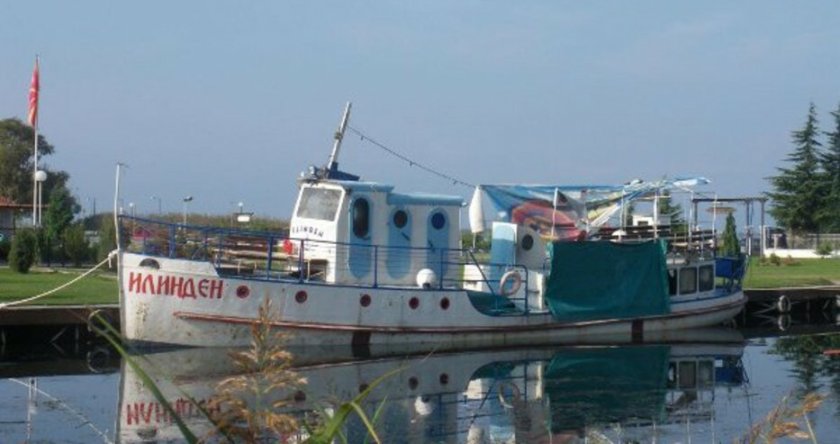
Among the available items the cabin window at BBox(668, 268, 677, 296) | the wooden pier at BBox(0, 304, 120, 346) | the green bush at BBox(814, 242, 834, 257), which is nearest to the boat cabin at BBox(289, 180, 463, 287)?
the wooden pier at BBox(0, 304, 120, 346)

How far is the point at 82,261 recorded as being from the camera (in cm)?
4188

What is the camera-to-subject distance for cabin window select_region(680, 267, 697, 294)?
3025 cm

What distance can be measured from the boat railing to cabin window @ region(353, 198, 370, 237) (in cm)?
46

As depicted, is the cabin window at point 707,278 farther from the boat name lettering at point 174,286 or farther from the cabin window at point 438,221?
the boat name lettering at point 174,286

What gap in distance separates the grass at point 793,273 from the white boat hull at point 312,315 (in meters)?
14.2

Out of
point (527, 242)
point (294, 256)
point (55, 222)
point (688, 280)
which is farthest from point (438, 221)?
point (55, 222)

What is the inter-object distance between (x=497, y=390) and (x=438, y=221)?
7833 millimetres

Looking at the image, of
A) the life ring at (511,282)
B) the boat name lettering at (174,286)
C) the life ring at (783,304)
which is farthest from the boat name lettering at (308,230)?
the life ring at (783,304)

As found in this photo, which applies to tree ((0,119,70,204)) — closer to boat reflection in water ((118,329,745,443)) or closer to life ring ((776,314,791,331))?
life ring ((776,314,791,331))

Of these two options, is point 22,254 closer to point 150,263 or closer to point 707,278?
point 150,263

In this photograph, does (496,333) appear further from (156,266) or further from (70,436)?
(70,436)

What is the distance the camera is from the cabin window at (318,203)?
84.2ft

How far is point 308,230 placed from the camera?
85.1 feet

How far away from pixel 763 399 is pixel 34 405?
1071 cm
